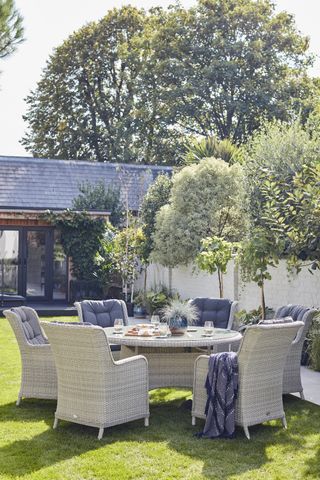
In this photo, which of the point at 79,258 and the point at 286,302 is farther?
the point at 79,258

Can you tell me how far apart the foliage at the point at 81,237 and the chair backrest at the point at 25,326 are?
36.9 ft

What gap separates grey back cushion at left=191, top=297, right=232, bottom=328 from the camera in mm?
9148

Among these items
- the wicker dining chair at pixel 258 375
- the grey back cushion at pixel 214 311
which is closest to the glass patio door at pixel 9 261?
the grey back cushion at pixel 214 311

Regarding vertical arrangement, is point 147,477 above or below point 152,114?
below

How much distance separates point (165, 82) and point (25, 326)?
22151 millimetres

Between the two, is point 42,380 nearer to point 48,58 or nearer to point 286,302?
point 286,302

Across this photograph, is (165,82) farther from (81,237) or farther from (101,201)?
(81,237)

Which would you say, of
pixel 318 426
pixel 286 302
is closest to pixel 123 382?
pixel 318 426

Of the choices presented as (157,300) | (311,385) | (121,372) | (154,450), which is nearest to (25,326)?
(121,372)

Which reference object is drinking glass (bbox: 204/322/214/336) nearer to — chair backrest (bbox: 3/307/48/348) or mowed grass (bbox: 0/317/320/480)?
mowed grass (bbox: 0/317/320/480)

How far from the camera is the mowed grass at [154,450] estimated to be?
5.40 metres

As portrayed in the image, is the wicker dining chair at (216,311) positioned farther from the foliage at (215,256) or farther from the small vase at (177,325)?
the foliage at (215,256)

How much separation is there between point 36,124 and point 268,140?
789 inches

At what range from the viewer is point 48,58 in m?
30.7
